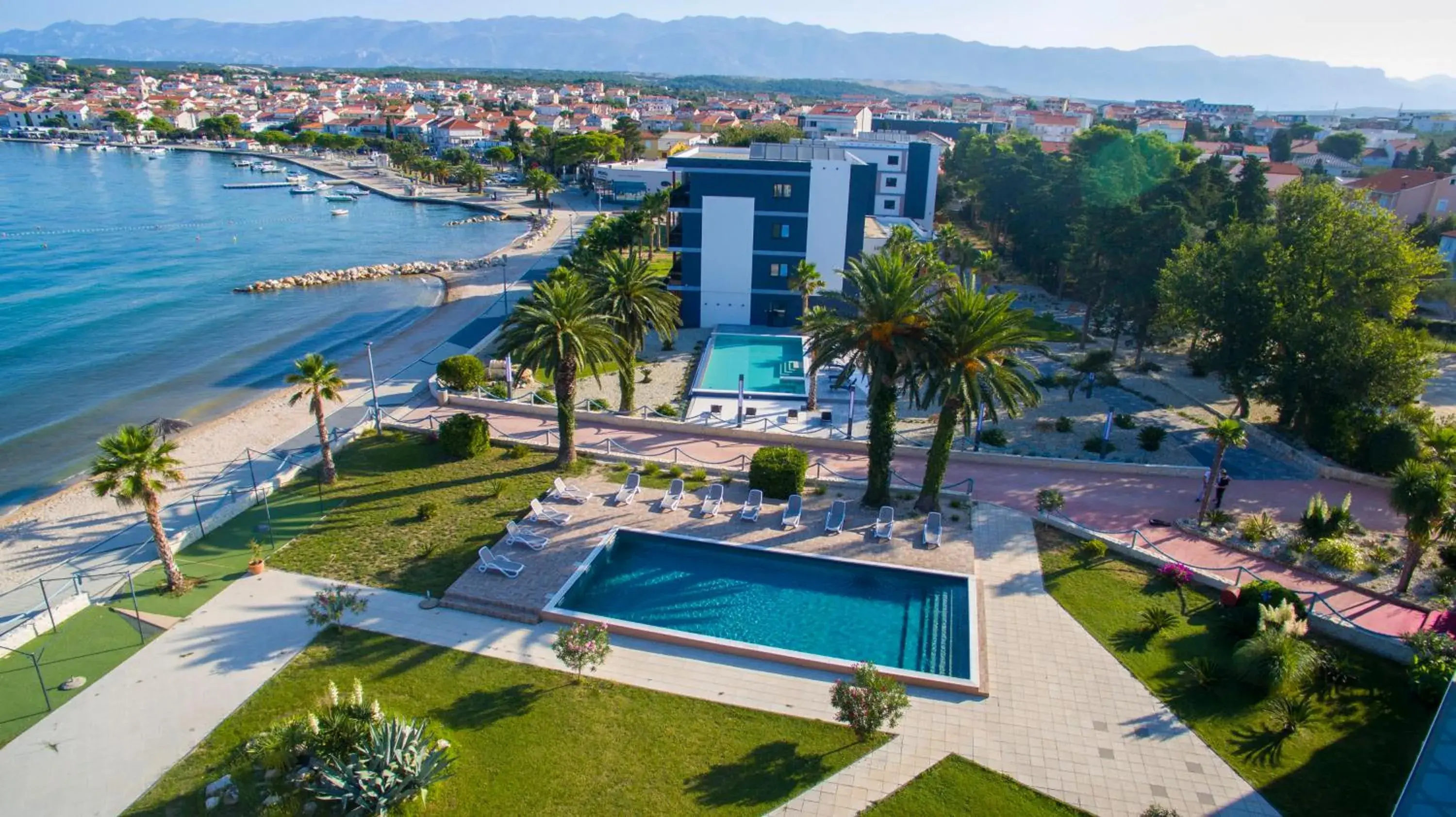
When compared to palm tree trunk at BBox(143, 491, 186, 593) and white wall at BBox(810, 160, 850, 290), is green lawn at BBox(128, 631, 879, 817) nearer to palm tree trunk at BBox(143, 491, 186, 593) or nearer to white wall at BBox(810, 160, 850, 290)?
palm tree trunk at BBox(143, 491, 186, 593)

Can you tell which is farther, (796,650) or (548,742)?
(796,650)

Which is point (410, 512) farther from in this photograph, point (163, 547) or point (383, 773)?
point (383, 773)

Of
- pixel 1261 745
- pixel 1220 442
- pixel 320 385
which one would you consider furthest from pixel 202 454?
pixel 1220 442

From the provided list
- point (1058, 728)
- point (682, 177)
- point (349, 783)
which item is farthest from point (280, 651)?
point (682, 177)

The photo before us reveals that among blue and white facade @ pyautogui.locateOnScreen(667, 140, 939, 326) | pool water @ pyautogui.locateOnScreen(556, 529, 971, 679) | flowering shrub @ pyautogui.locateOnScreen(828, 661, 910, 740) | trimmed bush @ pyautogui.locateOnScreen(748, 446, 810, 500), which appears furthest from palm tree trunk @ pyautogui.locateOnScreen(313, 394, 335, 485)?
blue and white facade @ pyautogui.locateOnScreen(667, 140, 939, 326)

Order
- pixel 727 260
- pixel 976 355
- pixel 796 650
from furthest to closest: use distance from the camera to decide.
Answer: pixel 727 260, pixel 976 355, pixel 796 650

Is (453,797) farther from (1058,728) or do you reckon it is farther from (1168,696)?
(1168,696)
